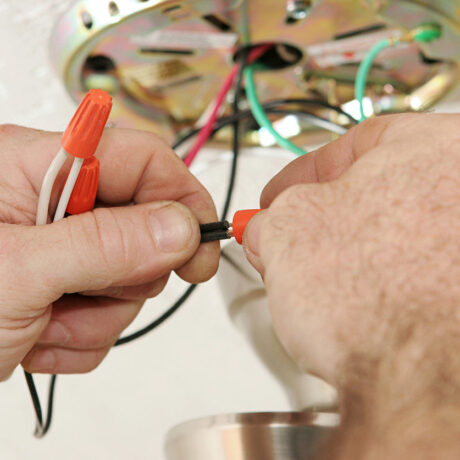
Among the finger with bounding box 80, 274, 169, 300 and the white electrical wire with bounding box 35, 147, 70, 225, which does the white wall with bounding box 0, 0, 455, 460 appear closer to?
the finger with bounding box 80, 274, 169, 300

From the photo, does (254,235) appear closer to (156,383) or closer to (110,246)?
(110,246)

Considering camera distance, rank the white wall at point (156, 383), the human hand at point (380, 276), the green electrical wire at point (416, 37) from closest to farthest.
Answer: the human hand at point (380, 276), the green electrical wire at point (416, 37), the white wall at point (156, 383)

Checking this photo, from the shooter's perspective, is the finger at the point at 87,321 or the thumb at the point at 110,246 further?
the finger at the point at 87,321

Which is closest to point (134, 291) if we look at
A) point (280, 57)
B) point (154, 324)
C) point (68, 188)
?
point (154, 324)

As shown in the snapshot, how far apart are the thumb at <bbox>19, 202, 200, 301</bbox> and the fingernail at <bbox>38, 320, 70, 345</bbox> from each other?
115 mm

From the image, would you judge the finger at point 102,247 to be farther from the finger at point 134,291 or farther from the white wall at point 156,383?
the white wall at point 156,383

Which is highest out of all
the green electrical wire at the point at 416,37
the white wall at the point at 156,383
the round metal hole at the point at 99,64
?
the round metal hole at the point at 99,64

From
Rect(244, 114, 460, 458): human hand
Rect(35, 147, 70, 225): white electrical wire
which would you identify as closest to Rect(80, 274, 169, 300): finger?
Rect(35, 147, 70, 225): white electrical wire

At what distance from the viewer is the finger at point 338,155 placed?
0.29 m

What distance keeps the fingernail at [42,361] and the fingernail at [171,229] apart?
0.61ft

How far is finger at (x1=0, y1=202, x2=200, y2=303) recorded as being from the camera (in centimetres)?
33

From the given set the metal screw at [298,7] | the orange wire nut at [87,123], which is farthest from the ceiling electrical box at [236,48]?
the orange wire nut at [87,123]

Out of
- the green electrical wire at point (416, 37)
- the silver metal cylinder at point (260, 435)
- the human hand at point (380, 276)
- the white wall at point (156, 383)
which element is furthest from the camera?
the white wall at point (156, 383)

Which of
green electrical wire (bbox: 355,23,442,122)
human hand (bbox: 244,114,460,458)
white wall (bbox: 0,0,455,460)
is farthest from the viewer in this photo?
white wall (bbox: 0,0,455,460)
